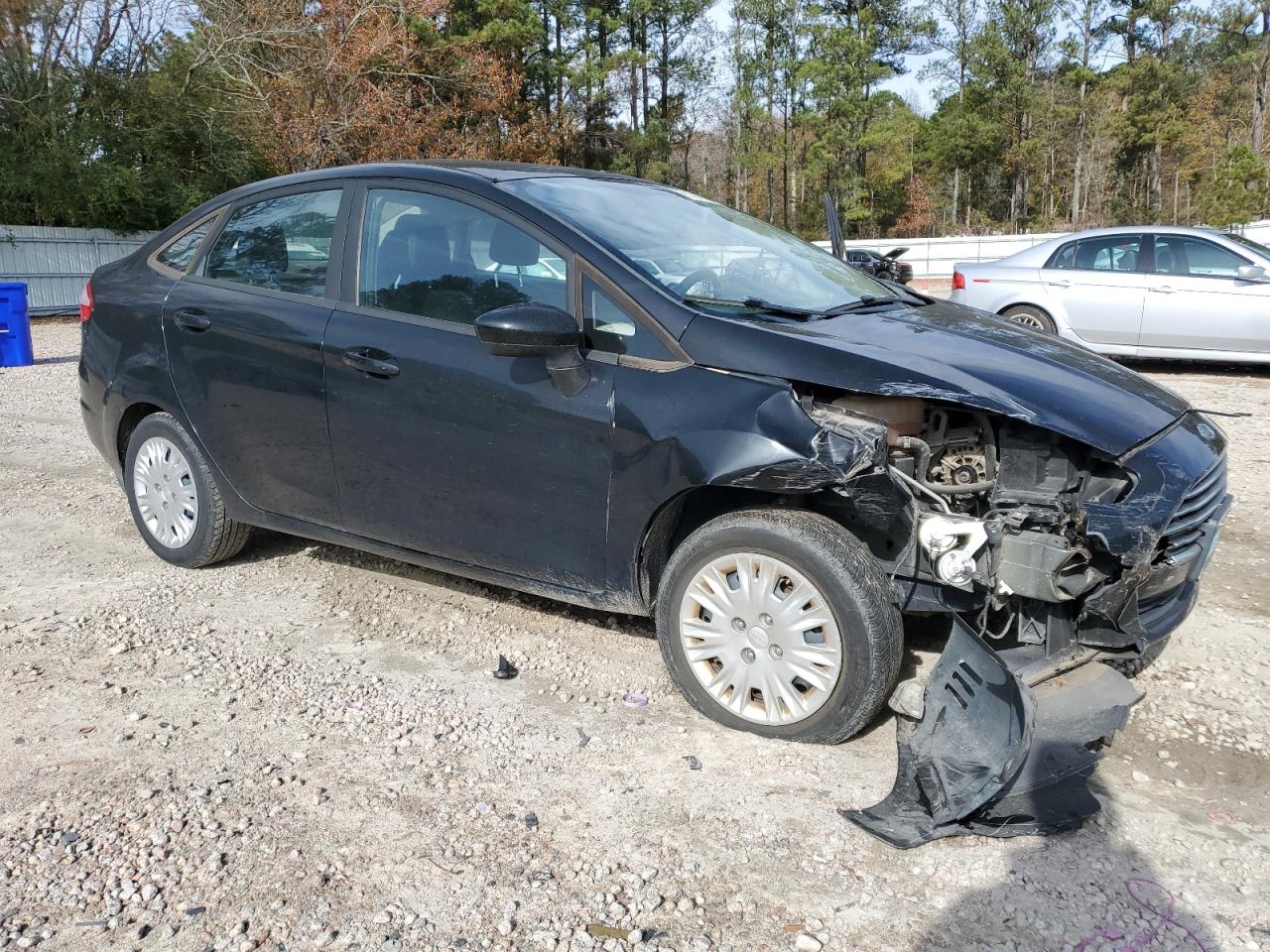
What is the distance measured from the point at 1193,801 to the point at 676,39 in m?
45.0

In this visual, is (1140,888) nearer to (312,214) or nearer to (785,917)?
(785,917)

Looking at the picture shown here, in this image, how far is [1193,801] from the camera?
308 centimetres

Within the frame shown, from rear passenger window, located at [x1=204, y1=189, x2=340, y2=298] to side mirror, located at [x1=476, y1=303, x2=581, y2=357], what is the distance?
1.10 metres

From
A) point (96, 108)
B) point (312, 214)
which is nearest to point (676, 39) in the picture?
point (96, 108)

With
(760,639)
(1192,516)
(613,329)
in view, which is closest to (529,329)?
(613,329)

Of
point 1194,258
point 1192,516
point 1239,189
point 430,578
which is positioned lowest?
point 430,578

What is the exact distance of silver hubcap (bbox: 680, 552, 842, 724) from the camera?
3250 millimetres

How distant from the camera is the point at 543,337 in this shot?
3453 millimetres

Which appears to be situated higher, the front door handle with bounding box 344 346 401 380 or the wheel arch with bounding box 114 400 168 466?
the front door handle with bounding box 344 346 401 380

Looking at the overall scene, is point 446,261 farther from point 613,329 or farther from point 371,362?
point 613,329

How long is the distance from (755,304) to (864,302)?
2.18 ft

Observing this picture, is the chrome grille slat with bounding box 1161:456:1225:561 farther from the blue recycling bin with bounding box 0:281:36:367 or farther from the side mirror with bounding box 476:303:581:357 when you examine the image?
the blue recycling bin with bounding box 0:281:36:367

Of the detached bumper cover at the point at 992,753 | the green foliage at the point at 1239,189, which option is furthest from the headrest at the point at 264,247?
the green foliage at the point at 1239,189

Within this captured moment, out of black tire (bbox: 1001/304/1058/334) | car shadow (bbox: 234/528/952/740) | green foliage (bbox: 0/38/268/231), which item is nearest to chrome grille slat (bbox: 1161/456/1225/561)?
car shadow (bbox: 234/528/952/740)
